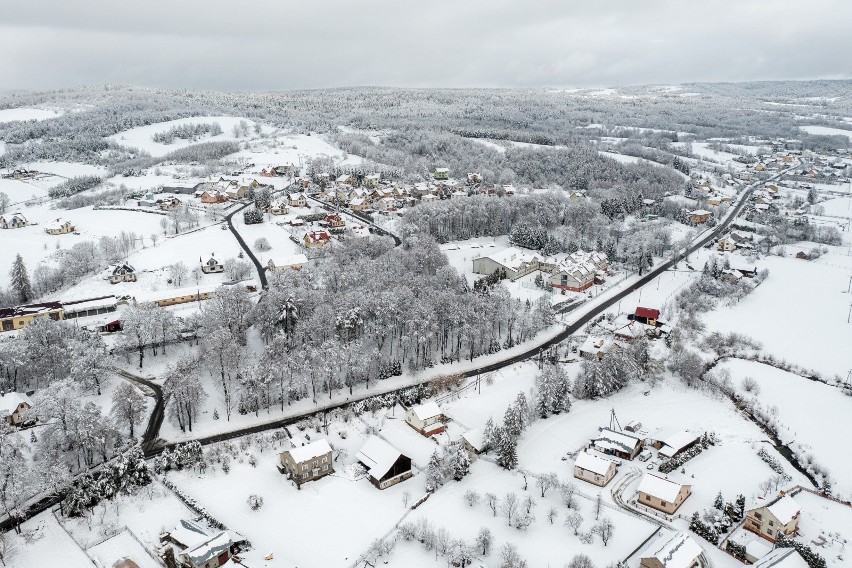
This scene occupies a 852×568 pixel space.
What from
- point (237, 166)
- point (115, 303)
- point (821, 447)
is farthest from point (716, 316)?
point (237, 166)

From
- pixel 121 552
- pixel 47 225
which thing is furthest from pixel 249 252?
pixel 121 552

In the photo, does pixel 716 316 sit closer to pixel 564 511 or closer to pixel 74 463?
pixel 564 511

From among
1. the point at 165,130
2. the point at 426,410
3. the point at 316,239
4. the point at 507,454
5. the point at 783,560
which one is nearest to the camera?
the point at 783,560

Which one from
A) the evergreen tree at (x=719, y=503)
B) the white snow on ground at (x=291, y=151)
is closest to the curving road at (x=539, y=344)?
the evergreen tree at (x=719, y=503)

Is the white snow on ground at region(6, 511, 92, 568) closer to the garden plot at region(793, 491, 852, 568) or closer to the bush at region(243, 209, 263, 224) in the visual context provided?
the garden plot at region(793, 491, 852, 568)

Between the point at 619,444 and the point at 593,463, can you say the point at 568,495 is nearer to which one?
the point at 593,463

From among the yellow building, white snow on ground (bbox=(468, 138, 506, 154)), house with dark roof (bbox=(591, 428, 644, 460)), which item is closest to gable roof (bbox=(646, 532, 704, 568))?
house with dark roof (bbox=(591, 428, 644, 460))
